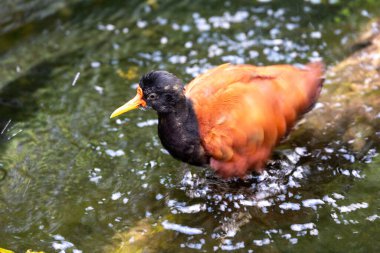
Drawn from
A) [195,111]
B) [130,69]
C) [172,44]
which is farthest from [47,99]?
[195,111]

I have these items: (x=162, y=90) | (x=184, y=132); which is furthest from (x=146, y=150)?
(x=162, y=90)

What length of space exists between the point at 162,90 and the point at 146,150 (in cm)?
115

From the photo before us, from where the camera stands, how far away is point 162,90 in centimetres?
398

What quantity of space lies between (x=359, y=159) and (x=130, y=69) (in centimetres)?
287

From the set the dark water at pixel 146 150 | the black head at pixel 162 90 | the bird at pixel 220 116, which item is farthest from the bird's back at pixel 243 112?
the dark water at pixel 146 150

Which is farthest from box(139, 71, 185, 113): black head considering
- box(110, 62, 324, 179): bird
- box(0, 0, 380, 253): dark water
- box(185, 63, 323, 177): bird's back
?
box(0, 0, 380, 253): dark water

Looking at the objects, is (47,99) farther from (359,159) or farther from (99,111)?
(359,159)

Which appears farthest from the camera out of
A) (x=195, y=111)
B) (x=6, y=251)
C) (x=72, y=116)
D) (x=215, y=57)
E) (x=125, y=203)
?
(x=215, y=57)

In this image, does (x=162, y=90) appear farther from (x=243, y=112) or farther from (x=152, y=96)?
(x=243, y=112)

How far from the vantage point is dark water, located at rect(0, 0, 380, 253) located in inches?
160

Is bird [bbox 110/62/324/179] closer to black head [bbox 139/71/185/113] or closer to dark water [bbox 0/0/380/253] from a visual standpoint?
black head [bbox 139/71/185/113]

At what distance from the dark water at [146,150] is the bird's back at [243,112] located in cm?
42

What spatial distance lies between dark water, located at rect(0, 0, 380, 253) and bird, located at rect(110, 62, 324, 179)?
42 cm

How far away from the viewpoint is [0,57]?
263 inches
